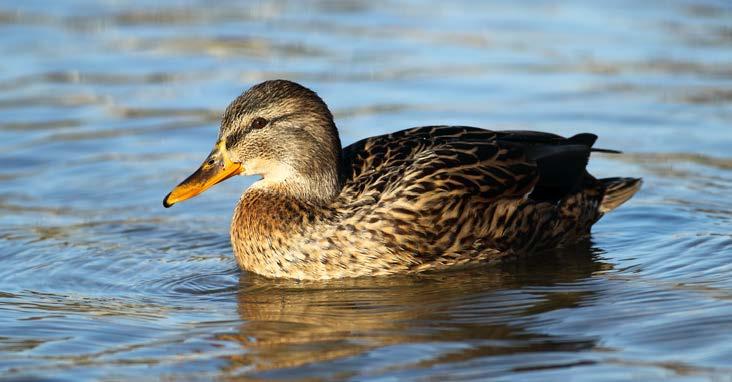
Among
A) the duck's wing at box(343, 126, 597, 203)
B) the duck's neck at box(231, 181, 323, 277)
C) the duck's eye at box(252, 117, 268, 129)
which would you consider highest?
the duck's eye at box(252, 117, 268, 129)

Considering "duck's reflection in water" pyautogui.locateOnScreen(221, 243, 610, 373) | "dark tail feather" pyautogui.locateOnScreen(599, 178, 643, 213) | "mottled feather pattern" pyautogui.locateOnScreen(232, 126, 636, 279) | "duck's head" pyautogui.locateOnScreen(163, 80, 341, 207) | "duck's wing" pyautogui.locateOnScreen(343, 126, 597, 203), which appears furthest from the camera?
"dark tail feather" pyautogui.locateOnScreen(599, 178, 643, 213)

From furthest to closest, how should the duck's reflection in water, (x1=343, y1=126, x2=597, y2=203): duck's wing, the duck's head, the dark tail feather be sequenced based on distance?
the dark tail feather, the duck's head, (x1=343, y1=126, x2=597, y2=203): duck's wing, the duck's reflection in water

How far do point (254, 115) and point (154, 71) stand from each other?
585 cm

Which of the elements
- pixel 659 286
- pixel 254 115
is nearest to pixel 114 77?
pixel 254 115

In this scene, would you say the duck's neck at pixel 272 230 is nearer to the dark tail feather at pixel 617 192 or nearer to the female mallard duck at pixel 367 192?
the female mallard duck at pixel 367 192

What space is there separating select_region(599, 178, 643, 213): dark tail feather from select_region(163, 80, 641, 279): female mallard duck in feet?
1.81

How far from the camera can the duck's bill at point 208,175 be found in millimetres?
9266

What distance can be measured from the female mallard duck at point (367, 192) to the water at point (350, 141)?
0.19 m

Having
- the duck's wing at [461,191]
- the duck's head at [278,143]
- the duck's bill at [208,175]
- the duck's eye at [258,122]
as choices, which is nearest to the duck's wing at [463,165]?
the duck's wing at [461,191]

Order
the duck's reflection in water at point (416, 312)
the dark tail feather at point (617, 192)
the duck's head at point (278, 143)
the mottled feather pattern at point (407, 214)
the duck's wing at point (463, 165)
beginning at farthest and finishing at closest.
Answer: the dark tail feather at point (617, 192) < the duck's head at point (278, 143) < the duck's wing at point (463, 165) < the mottled feather pattern at point (407, 214) < the duck's reflection in water at point (416, 312)

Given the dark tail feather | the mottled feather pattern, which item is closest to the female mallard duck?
the mottled feather pattern

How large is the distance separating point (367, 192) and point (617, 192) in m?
2.14

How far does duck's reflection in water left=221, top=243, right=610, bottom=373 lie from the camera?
7402 mm

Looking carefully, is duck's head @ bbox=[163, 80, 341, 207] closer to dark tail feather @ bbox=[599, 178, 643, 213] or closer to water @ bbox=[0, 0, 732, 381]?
water @ bbox=[0, 0, 732, 381]
